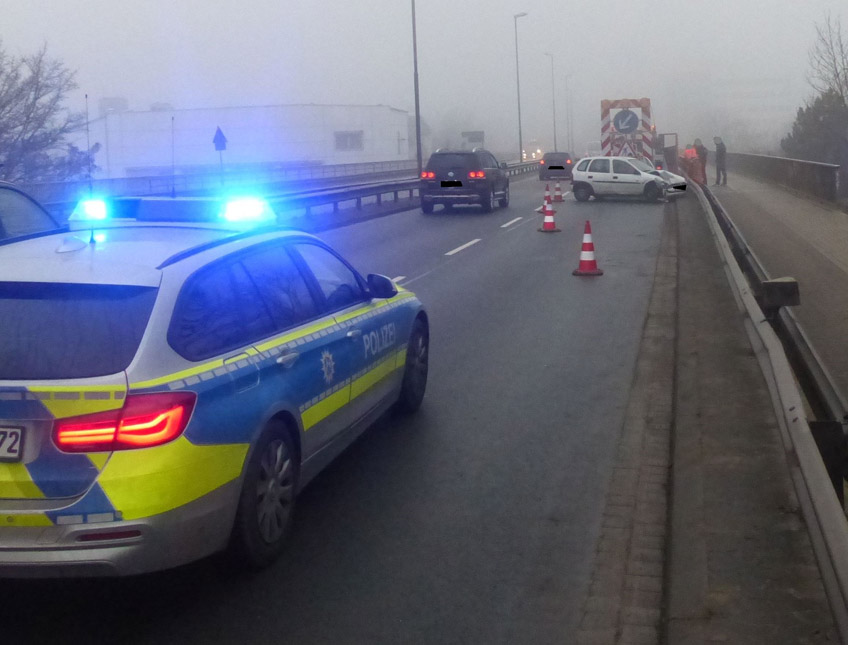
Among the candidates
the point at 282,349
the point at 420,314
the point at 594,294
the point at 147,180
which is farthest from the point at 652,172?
the point at 282,349

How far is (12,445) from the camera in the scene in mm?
4027

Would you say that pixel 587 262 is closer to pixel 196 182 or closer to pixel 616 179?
pixel 616 179

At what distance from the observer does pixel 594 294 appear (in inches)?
557

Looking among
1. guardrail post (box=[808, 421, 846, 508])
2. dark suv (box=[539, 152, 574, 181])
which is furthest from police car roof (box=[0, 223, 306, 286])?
dark suv (box=[539, 152, 574, 181])

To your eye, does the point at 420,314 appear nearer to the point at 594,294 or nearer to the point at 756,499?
the point at 756,499

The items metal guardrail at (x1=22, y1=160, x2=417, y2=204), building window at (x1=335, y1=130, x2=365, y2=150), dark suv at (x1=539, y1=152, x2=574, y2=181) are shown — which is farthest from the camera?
building window at (x1=335, y1=130, x2=365, y2=150)

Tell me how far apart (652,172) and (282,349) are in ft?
103

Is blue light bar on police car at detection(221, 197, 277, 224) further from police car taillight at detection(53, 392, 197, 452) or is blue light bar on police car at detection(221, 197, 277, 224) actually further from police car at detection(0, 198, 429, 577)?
police car taillight at detection(53, 392, 197, 452)

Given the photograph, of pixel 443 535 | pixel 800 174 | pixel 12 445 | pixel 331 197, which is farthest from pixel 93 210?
pixel 800 174

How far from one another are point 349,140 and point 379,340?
329ft

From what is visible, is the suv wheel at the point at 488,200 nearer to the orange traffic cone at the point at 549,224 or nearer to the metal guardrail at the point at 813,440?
the orange traffic cone at the point at 549,224

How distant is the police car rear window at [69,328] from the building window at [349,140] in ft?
332

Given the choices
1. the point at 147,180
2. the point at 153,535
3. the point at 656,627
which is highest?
the point at 147,180

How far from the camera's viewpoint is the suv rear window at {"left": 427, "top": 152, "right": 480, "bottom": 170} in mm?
30734
